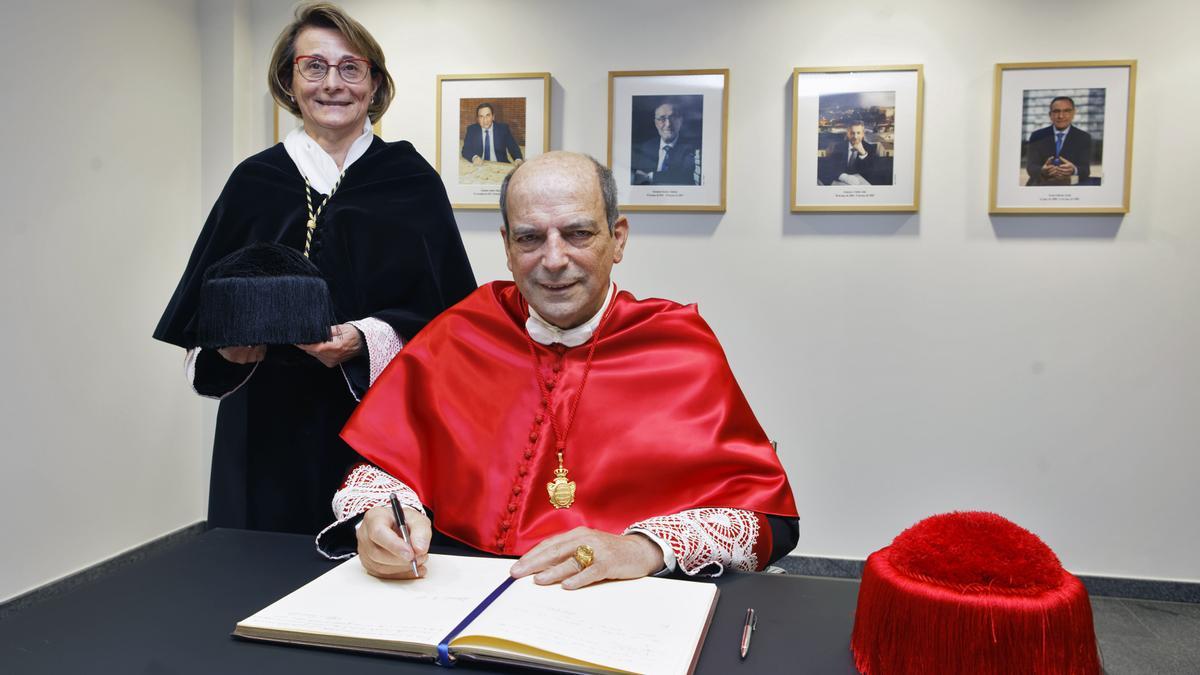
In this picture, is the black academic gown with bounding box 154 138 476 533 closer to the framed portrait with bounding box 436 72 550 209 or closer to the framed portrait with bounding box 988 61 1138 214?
the framed portrait with bounding box 436 72 550 209

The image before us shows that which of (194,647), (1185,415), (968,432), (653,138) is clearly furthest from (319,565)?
(1185,415)

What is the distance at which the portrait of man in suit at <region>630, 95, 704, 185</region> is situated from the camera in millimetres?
4059

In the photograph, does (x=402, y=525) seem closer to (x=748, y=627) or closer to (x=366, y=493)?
(x=366, y=493)

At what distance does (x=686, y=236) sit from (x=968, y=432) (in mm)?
1588

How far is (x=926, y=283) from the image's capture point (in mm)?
3961

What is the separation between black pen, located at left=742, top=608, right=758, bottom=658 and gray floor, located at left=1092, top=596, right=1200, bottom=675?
2.63 m

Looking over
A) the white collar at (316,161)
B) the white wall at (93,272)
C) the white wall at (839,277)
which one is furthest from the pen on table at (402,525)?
the white wall at (839,277)

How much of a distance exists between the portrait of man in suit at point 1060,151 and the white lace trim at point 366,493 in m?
3.27

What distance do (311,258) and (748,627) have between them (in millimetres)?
1604

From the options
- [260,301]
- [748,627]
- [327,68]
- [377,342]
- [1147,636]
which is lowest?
[1147,636]

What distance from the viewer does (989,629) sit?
0.98m

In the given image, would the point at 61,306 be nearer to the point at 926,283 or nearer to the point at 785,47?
the point at 785,47

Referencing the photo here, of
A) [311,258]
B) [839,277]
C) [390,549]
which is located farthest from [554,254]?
[839,277]

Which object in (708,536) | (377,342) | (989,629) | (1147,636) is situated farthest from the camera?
(1147,636)
